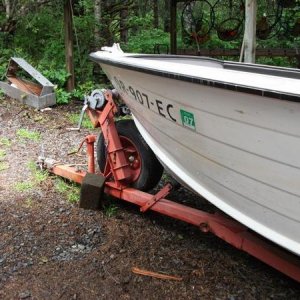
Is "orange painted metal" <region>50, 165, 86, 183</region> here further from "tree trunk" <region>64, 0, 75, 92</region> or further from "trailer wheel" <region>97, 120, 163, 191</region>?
"tree trunk" <region>64, 0, 75, 92</region>

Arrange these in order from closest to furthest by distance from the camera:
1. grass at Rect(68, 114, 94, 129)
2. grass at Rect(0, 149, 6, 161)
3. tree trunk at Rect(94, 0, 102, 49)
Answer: grass at Rect(0, 149, 6, 161), grass at Rect(68, 114, 94, 129), tree trunk at Rect(94, 0, 102, 49)

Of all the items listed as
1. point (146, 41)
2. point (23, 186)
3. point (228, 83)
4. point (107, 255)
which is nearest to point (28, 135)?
point (23, 186)

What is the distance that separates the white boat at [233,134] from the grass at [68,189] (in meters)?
1.17

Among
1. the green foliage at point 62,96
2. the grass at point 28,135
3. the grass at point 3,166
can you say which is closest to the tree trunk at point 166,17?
the green foliage at point 62,96

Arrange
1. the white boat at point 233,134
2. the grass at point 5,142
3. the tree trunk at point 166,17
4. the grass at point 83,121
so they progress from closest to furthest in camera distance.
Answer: the white boat at point 233,134 → the grass at point 5,142 → the grass at point 83,121 → the tree trunk at point 166,17

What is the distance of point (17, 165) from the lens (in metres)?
4.79

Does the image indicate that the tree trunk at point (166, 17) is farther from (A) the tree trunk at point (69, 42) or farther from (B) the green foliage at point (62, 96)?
(B) the green foliage at point (62, 96)

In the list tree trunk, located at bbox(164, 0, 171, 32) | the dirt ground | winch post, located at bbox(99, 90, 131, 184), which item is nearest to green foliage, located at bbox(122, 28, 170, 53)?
tree trunk, located at bbox(164, 0, 171, 32)

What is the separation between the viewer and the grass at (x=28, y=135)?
5.73m

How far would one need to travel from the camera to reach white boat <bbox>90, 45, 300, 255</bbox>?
217cm

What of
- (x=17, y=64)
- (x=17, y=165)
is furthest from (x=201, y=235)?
(x=17, y=64)

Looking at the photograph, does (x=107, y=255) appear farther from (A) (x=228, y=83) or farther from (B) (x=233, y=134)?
(A) (x=228, y=83)

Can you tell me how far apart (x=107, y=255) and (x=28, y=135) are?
121 inches

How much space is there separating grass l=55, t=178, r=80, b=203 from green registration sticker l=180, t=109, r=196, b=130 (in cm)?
164
